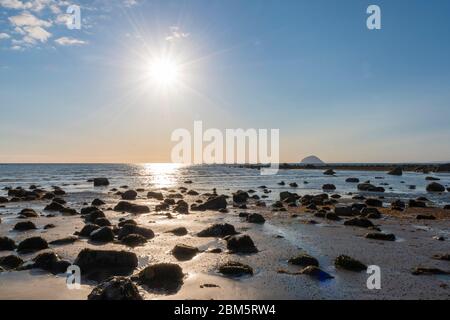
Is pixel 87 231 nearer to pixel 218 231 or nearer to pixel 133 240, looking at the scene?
pixel 133 240

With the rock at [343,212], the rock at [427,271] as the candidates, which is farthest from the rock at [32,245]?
the rock at [343,212]

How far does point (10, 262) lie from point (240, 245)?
8.95 metres

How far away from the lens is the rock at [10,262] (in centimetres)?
1351

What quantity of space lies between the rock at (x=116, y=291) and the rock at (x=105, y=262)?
275 centimetres

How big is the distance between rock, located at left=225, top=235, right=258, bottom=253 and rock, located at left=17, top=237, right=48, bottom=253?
814 centimetres

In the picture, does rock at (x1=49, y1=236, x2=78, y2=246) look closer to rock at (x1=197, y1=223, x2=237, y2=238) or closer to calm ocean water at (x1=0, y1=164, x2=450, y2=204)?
rock at (x1=197, y1=223, x2=237, y2=238)

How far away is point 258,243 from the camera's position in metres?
17.9

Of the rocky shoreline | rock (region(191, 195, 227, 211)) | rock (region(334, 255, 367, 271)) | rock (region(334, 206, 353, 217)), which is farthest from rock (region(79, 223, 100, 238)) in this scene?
rock (region(334, 206, 353, 217))

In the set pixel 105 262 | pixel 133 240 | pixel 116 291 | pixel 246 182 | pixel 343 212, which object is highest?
pixel 116 291

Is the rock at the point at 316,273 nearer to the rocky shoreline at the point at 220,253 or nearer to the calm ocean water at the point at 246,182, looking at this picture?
the rocky shoreline at the point at 220,253

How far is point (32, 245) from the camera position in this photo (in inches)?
643

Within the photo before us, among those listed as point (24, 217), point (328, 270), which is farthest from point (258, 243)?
point (24, 217)

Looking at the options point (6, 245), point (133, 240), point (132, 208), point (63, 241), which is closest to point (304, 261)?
point (133, 240)
